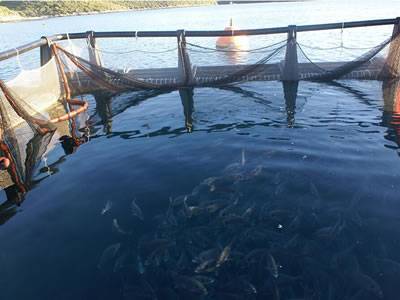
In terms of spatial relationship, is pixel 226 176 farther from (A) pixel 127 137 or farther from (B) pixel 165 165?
(A) pixel 127 137

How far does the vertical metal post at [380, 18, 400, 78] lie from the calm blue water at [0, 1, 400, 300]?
3.95m

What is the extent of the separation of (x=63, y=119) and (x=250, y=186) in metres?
7.91

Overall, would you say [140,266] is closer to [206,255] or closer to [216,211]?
[206,255]

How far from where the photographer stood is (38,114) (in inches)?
517

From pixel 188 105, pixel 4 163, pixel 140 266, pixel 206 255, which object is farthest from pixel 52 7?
pixel 206 255

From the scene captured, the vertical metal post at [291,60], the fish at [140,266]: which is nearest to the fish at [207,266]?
the fish at [140,266]

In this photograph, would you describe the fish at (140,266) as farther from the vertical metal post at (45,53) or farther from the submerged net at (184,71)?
the vertical metal post at (45,53)

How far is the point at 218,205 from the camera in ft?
27.7

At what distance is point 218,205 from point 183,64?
1030 cm

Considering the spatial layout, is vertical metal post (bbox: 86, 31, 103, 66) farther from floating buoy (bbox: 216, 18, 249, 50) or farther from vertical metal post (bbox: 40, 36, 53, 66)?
floating buoy (bbox: 216, 18, 249, 50)

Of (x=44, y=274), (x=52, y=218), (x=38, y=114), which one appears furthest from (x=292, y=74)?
(x=44, y=274)

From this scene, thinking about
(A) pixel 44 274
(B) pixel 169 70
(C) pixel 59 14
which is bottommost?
(A) pixel 44 274

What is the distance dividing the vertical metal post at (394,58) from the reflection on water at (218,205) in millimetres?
3092

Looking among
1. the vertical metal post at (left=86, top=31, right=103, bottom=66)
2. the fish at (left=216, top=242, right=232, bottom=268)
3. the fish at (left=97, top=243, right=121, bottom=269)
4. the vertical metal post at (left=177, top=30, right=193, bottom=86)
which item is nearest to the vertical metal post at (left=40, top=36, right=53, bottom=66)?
the vertical metal post at (left=86, top=31, right=103, bottom=66)
